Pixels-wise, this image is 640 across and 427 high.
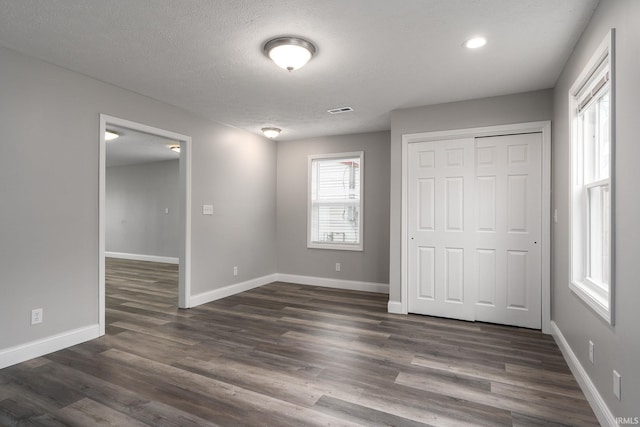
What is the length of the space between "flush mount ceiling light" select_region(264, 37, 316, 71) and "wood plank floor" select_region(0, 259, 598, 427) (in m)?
2.41

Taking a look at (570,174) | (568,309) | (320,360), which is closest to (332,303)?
(320,360)

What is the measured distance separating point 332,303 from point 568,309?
2674mm

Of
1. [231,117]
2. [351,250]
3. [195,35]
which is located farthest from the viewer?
[351,250]

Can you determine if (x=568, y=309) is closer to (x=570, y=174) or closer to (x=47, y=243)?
(x=570, y=174)

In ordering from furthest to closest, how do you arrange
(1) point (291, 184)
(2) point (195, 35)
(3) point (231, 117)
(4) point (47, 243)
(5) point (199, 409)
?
(1) point (291, 184) < (3) point (231, 117) < (4) point (47, 243) < (2) point (195, 35) < (5) point (199, 409)

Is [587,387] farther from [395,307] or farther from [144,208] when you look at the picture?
[144,208]

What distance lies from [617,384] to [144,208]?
30.7 ft

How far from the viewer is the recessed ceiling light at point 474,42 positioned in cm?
257

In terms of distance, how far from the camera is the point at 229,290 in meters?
5.07

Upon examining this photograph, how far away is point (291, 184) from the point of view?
604 centimetres

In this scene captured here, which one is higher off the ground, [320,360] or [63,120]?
[63,120]

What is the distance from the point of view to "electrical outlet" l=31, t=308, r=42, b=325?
9.43 ft

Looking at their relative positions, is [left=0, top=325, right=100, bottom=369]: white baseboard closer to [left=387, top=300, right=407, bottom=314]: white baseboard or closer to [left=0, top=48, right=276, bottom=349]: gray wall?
[left=0, top=48, right=276, bottom=349]: gray wall

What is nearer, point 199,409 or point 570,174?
point 199,409
